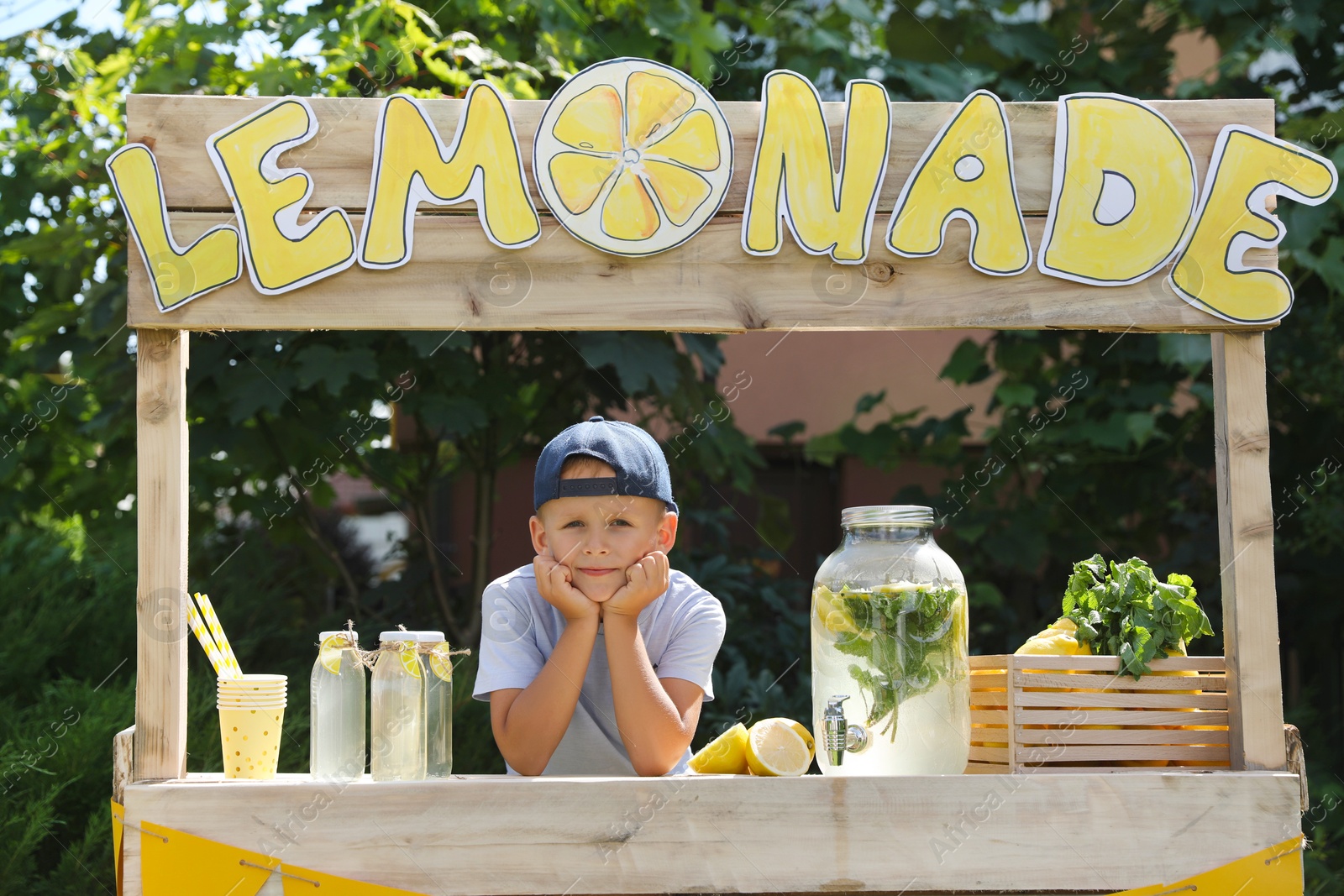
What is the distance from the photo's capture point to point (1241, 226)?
1797 millimetres

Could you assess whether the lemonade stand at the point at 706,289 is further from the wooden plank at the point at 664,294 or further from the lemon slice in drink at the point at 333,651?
the lemon slice in drink at the point at 333,651

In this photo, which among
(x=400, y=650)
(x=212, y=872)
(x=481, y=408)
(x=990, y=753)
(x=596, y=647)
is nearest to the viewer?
(x=212, y=872)

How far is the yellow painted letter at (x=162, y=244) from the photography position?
1698 mm

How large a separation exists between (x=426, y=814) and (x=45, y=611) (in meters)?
3.02

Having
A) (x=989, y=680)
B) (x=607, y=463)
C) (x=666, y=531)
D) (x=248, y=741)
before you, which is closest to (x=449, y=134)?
(x=607, y=463)

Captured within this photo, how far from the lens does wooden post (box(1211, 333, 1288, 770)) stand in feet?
5.71

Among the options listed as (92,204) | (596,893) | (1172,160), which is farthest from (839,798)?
(92,204)

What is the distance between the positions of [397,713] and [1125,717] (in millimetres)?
1095

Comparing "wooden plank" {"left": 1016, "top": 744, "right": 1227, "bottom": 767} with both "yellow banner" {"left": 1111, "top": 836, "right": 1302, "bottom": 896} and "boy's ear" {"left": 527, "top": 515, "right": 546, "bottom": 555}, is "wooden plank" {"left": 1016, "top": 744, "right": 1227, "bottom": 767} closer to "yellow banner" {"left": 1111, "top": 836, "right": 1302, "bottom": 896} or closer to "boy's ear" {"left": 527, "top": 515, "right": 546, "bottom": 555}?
"yellow banner" {"left": 1111, "top": 836, "right": 1302, "bottom": 896}

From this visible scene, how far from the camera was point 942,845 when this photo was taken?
1630mm

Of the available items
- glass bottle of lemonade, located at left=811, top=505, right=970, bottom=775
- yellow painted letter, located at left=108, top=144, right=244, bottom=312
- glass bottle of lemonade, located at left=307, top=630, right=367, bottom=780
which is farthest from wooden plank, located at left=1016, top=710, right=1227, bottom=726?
yellow painted letter, located at left=108, top=144, right=244, bottom=312

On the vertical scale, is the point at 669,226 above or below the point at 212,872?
above

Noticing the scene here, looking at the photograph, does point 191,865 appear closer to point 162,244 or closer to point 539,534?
point 539,534

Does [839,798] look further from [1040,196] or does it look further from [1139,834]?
[1040,196]
